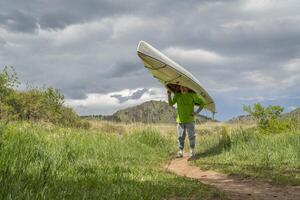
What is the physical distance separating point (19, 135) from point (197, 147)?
1052cm

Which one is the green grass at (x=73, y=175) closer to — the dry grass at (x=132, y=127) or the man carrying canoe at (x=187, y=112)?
the man carrying canoe at (x=187, y=112)

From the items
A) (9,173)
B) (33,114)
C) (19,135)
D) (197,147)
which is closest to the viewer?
(9,173)

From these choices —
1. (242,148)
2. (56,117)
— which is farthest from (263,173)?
(56,117)

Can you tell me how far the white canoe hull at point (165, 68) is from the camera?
16.6 metres

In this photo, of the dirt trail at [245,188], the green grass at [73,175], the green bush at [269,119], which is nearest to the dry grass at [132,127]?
the green bush at [269,119]

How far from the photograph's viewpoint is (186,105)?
1513 cm

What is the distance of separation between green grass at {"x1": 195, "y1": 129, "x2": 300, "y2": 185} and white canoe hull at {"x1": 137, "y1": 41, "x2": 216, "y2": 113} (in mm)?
2336

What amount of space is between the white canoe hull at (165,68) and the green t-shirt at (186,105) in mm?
1220

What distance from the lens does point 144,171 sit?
954 centimetres

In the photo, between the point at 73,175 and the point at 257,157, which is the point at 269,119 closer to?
the point at 257,157

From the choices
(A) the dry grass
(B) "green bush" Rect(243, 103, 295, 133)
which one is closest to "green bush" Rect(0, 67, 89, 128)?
(A) the dry grass

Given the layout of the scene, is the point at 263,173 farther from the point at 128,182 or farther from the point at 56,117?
the point at 56,117

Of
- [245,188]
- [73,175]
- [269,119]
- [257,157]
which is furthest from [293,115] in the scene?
[73,175]

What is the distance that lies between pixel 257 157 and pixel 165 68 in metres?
5.31
